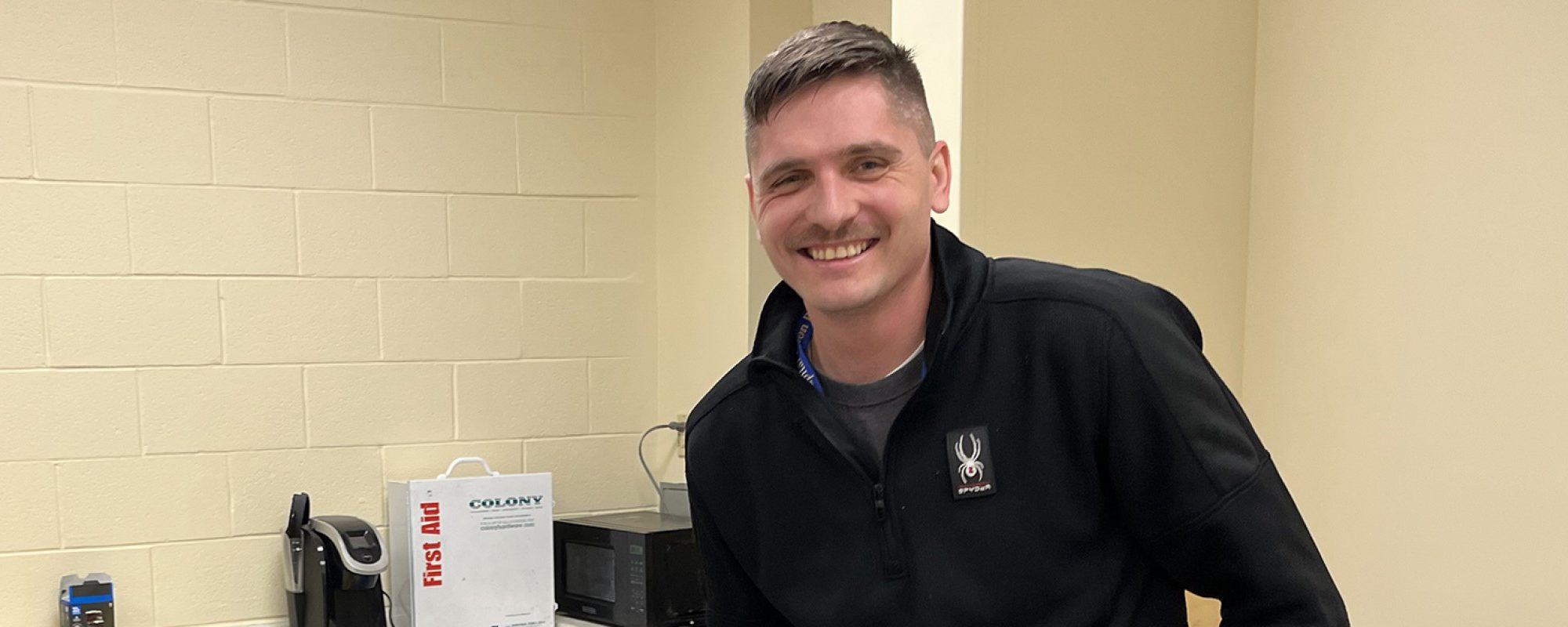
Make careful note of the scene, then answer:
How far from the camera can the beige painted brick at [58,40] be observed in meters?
2.93

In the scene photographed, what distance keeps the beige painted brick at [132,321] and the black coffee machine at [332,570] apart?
441mm

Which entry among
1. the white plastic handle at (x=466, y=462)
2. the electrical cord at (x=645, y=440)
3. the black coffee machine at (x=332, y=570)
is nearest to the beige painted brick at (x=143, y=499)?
the black coffee machine at (x=332, y=570)

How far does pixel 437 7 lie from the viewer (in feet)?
11.0

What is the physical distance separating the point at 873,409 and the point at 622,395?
217 centimetres

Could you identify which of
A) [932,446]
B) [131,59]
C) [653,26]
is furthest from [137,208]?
[932,446]

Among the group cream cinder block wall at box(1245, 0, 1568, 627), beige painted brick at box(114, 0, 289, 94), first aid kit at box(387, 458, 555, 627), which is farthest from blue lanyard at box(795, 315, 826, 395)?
beige painted brick at box(114, 0, 289, 94)

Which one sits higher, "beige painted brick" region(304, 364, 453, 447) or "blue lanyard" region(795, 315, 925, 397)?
"blue lanyard" region(795, 315, 925, 397)

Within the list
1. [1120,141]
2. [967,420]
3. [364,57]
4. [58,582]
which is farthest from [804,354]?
[58,582]

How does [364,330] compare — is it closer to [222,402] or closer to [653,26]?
[222,402]

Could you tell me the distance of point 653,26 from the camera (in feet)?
11.9

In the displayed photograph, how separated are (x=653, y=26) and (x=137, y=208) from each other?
1.33 m

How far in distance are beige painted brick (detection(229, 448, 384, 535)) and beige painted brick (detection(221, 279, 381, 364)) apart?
0.68 ft

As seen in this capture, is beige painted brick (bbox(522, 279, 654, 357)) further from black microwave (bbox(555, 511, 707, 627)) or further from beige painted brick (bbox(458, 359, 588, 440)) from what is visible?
black microwave (bbox(555, 511, 707, 627))

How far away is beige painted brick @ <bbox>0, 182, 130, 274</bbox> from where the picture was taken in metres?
2.94
